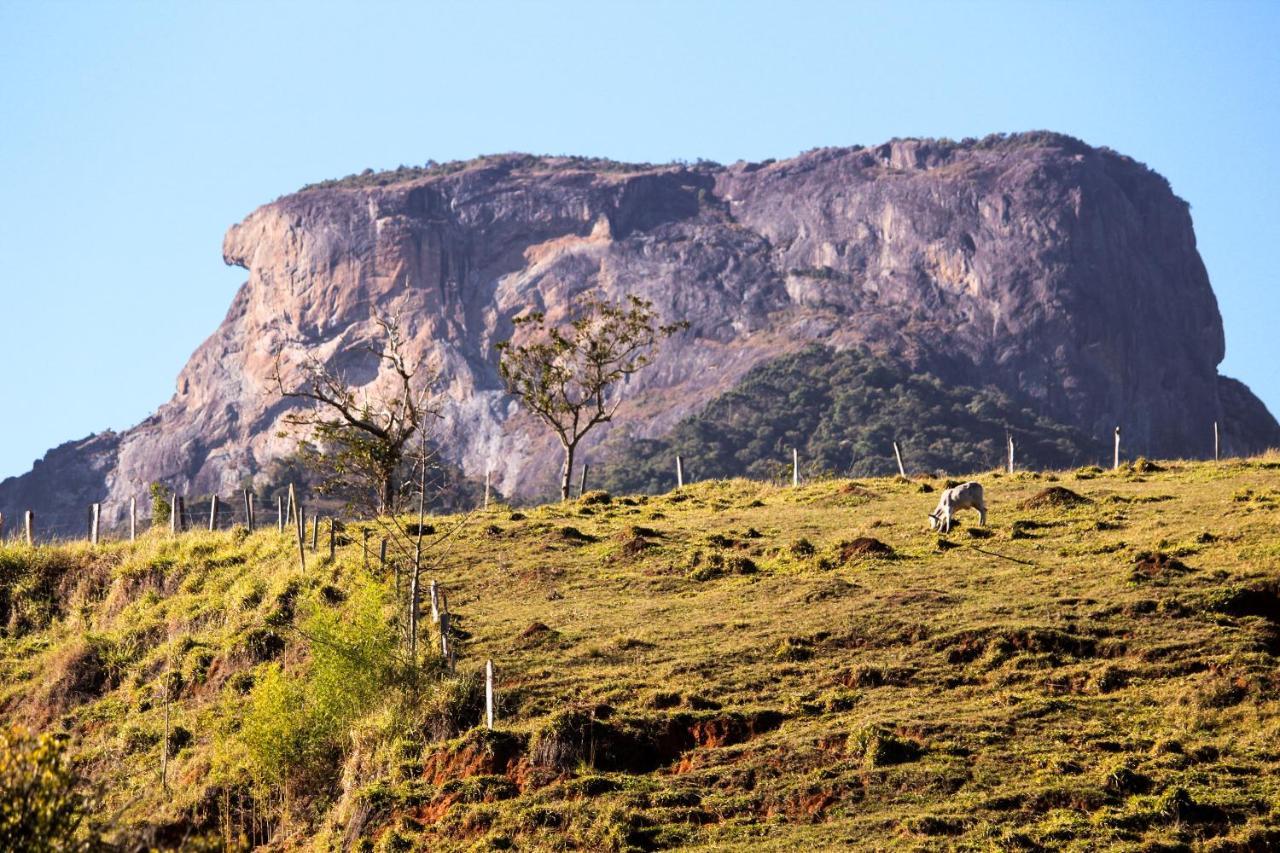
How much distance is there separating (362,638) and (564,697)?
4.30 meters

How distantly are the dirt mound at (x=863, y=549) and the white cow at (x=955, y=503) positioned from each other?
2219 millimetres

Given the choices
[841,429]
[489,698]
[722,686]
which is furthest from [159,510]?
[841,429]

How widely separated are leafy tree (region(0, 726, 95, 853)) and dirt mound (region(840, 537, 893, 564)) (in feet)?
72.7

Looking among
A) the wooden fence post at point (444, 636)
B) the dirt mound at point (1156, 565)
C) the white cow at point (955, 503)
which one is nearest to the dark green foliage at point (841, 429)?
the white cow at point (955, 503)

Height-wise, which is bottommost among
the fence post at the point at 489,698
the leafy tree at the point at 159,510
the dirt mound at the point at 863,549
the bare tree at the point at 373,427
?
the fence post at the point at 489,698

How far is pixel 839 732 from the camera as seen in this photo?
87.2 feet

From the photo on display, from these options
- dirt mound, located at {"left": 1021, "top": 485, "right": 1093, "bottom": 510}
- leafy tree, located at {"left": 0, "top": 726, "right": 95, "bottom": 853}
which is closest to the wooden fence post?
leafy tree, located at {"left": 0, "top": 726, "right": 95, "bottom": 853}

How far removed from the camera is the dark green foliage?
473ft

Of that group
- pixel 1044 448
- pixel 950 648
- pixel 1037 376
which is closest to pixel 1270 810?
pixel 950 648

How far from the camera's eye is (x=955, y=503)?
1567 inches

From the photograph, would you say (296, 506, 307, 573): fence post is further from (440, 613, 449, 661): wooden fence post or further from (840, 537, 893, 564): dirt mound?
(840, 537, 893, 564): dirt mound

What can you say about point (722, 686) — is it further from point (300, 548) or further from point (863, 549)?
point (300, 548)

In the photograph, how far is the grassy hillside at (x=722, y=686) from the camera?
24.6 meters

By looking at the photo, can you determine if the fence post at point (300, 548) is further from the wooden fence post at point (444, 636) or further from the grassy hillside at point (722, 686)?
the wooden fence post at point (444, 636)
